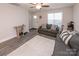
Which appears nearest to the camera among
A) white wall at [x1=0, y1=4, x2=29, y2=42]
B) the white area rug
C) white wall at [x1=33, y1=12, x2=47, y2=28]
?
the white area rug

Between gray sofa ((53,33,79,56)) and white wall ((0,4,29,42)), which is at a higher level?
white wall ((0,4,29,42))

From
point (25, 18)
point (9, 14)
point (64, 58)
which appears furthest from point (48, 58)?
point (25, 18)

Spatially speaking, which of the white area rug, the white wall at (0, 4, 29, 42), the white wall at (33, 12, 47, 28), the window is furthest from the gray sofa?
the white wall at (33, 12, 47, 28)

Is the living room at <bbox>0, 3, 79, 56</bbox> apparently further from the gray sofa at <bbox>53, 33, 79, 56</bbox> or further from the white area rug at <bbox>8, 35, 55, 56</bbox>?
the gray sofa at <bbox>53, 33, 79, 56</bbox>

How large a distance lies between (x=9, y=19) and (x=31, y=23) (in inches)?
85.5

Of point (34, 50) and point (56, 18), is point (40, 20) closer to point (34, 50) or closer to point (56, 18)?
point (56, 18)

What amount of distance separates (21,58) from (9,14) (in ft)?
12.9

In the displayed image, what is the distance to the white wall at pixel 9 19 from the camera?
354 cm

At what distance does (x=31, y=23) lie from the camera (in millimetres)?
5867

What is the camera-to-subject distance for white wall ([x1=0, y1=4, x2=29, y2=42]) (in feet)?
11.6

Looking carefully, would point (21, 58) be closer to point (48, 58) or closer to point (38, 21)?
point (48, 58)

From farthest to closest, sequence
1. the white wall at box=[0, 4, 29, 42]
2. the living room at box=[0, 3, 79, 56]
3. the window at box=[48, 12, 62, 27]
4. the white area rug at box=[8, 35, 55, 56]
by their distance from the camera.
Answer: the window at box=[48, 12, 62, 27] < the white wall at box=[0, 4, 29, 42] < the living room at box=[0, 3, 79, 56] < the white area rug at box=[8, 35, 55, 56]

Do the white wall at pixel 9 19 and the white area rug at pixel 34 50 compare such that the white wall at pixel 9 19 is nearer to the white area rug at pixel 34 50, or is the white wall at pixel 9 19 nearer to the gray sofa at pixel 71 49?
the white area rug at pixel 34 50

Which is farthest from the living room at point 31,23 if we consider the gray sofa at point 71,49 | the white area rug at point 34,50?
the gray sofa at point 71,49
